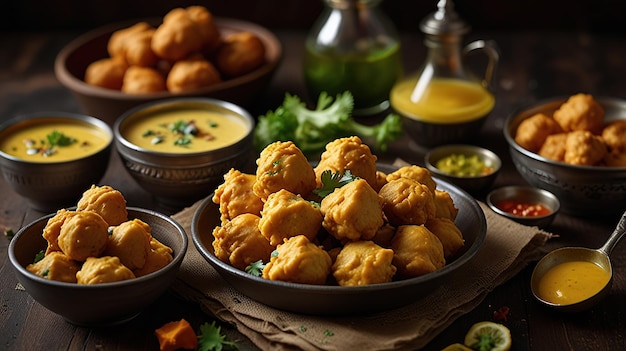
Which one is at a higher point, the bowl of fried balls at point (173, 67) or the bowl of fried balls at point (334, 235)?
the bowl of fried balls at point (334, 235)

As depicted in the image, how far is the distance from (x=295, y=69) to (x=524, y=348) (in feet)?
11.0

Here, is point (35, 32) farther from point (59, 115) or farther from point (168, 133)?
point (168, 133)

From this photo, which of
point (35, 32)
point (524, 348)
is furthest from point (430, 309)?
point (35, 32)

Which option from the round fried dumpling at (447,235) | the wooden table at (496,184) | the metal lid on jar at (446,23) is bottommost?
the wooden table at (496,184)

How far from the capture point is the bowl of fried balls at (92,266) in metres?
2.98

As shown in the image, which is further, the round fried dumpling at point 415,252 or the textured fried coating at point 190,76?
the textured fried coating at point 190,76

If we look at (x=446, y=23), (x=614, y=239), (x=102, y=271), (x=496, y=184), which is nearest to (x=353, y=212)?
(x=102, y=271)

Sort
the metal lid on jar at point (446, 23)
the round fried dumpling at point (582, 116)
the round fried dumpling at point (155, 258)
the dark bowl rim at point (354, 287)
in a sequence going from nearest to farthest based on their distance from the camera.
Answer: the dark bowl rim at point (354, 287), the round fried dumpling at point (155, 258), the round fried dumpling at point (582, 116), the metal lid on jar at point (446, 23)

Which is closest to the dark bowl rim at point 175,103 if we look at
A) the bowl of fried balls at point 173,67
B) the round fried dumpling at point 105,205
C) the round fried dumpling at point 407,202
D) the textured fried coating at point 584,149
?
the bowl of fried balls at point 173,67

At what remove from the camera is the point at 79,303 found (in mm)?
2996

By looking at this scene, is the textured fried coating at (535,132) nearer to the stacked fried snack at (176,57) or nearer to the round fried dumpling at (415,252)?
the round fried dumpling at (415,252)

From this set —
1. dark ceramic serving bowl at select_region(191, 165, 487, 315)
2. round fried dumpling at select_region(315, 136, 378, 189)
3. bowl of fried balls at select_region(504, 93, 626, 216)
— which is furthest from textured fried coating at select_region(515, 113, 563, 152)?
round fried dumpling at select_region(315, 136, 378, 189)

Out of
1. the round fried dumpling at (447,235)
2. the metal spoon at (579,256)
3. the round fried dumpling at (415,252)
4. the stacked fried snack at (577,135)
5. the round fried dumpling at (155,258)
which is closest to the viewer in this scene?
the round fried dumpling at (415,252)

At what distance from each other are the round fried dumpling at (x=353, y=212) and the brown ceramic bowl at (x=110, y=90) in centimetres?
188
